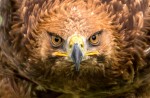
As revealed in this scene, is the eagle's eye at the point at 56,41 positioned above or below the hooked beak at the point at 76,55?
above

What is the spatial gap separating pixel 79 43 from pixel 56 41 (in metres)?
0.37

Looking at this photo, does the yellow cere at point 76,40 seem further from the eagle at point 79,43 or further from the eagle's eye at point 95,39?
the eagle's eye at point 95,39

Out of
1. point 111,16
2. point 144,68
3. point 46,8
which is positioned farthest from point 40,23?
point 144,68

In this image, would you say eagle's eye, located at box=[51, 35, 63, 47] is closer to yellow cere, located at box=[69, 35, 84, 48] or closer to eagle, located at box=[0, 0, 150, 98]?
eagle, located at box=[0, 0, 150, 98]

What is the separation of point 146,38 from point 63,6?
1085 mm

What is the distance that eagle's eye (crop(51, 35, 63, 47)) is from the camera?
8500mm

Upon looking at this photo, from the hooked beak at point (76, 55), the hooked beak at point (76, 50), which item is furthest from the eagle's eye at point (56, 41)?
the hooked beak at point (76, 55)

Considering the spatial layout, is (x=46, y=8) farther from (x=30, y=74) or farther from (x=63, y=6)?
(x=30, y=74)

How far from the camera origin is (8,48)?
9.28 m

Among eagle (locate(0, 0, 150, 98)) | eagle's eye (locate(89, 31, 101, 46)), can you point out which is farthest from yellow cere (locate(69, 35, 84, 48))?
eagle's eye (locate(89, 31, 101, 46))

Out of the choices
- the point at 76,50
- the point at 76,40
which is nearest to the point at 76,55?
the point at 76,50

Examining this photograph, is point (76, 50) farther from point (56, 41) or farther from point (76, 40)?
point (56, 41)

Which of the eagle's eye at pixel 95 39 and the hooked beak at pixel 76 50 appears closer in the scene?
the hooked beak at pixel 76 50

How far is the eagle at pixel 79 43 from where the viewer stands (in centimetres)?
853
